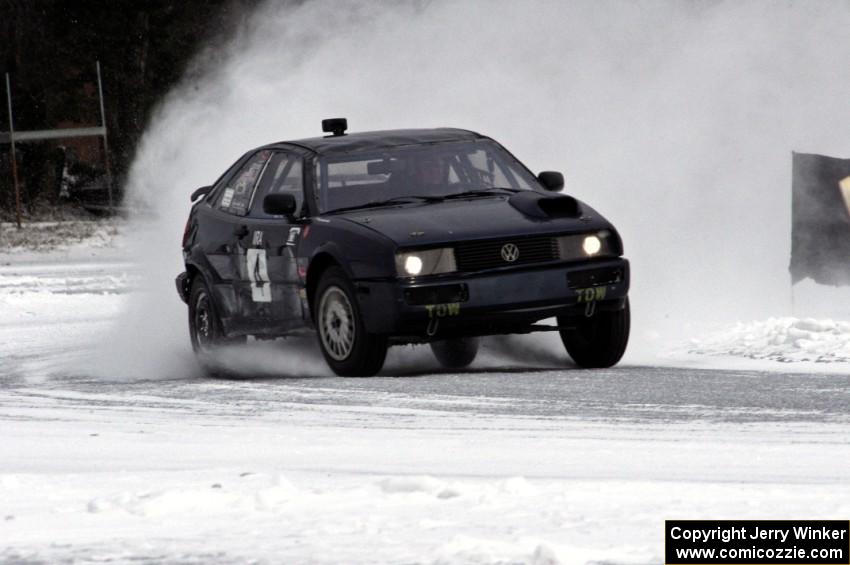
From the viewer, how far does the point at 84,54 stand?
52.1 metres

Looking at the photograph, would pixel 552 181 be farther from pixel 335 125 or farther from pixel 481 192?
pixel 335 125

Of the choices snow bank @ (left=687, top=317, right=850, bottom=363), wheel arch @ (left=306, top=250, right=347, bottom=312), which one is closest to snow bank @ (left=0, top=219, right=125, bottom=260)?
snow bank @ (left=687, top=317, right=850, bottom=363)

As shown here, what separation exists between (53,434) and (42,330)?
7972 mm

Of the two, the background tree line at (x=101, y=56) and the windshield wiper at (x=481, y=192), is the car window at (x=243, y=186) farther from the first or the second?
the background tree line at (x=101, y=56)

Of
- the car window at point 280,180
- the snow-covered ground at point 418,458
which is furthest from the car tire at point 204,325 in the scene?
the car window at point 280,180

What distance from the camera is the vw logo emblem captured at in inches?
390

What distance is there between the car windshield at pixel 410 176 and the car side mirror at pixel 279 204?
20 cm

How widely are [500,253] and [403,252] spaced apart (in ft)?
1.79

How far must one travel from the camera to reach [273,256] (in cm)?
1093

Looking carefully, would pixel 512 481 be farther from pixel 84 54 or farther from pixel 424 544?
pixel 84 54

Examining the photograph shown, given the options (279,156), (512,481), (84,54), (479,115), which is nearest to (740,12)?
(479,115)

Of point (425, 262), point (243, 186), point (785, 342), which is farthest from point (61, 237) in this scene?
point (425, 262)

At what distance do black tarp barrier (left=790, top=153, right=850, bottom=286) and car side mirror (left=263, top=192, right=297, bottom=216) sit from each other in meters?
4.76

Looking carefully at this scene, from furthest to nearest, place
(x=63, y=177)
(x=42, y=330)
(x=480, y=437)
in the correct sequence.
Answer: (x=63, y=177) < (x=42, y=330) < (x=480, y=437)
